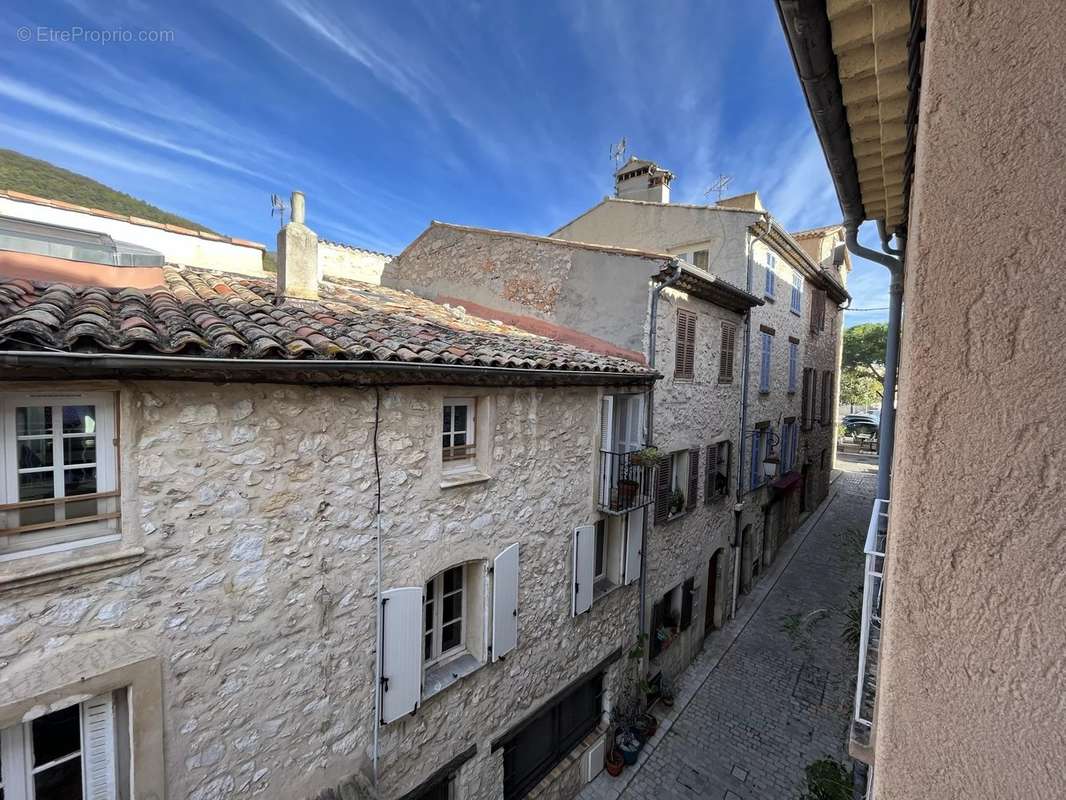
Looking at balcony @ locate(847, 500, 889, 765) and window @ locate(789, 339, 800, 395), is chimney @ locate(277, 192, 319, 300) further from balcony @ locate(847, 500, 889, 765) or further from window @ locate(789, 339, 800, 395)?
window @ locate(789, 339, 800, 395)

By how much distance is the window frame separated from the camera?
17.4ft

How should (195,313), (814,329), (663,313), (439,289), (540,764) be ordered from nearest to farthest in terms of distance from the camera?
(195,313), (540,764), (663,313), (439,289), (814,329)

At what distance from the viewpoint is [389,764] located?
4648mm

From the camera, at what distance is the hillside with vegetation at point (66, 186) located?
38.0ft

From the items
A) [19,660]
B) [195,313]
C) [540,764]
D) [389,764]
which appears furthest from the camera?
[540,764]

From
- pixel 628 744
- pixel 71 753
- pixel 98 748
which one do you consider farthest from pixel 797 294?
pixel 71 753

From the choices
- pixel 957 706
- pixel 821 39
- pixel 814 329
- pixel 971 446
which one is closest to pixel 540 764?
pixel 957 706

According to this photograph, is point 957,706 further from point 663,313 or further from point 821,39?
point 663,313

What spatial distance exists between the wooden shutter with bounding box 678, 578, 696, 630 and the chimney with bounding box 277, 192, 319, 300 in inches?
369

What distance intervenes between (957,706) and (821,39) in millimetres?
2868

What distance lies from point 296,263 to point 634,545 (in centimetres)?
685

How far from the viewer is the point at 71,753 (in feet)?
10.6

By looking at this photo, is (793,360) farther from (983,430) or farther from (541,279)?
(983,430)

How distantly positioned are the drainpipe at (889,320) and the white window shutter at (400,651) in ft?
17.2
